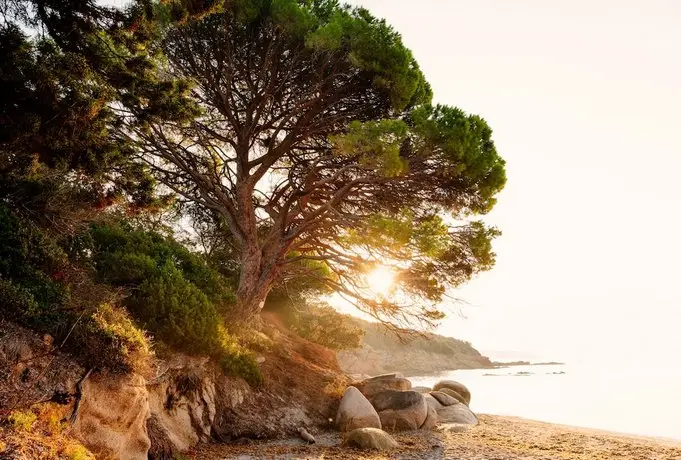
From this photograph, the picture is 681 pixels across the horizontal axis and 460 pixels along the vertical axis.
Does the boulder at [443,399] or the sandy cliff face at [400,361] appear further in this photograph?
the sandy cliff face at [400,361]

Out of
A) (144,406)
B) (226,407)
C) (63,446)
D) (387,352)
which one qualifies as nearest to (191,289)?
(226,407)

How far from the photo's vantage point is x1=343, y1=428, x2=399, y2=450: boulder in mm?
8575

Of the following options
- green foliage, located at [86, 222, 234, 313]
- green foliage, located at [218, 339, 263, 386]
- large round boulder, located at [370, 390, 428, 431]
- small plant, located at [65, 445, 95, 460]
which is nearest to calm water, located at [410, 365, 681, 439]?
large round boulder, located at [370, 390, 428, 431]

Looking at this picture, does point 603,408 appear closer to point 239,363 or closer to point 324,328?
point 324,328

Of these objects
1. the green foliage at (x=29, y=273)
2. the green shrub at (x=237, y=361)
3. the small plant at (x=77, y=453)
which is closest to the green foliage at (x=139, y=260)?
the green shrub at (x=237, y=361)

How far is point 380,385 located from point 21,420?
10.3 meters

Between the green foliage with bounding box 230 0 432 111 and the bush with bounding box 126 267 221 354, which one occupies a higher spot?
the green foliage with bounding box 230 0 432 111

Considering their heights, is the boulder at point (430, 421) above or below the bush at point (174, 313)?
below

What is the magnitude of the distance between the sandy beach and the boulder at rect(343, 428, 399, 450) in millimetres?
232

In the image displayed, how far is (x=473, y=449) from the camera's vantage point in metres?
8.98

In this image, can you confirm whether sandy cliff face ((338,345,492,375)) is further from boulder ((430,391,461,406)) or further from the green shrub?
the green shrub

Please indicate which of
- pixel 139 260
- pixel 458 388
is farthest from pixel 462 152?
pixel 458 388

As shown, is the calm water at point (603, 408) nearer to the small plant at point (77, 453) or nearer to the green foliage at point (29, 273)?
the small plant at point (77, 453)

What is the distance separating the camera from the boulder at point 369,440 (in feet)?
28.1
